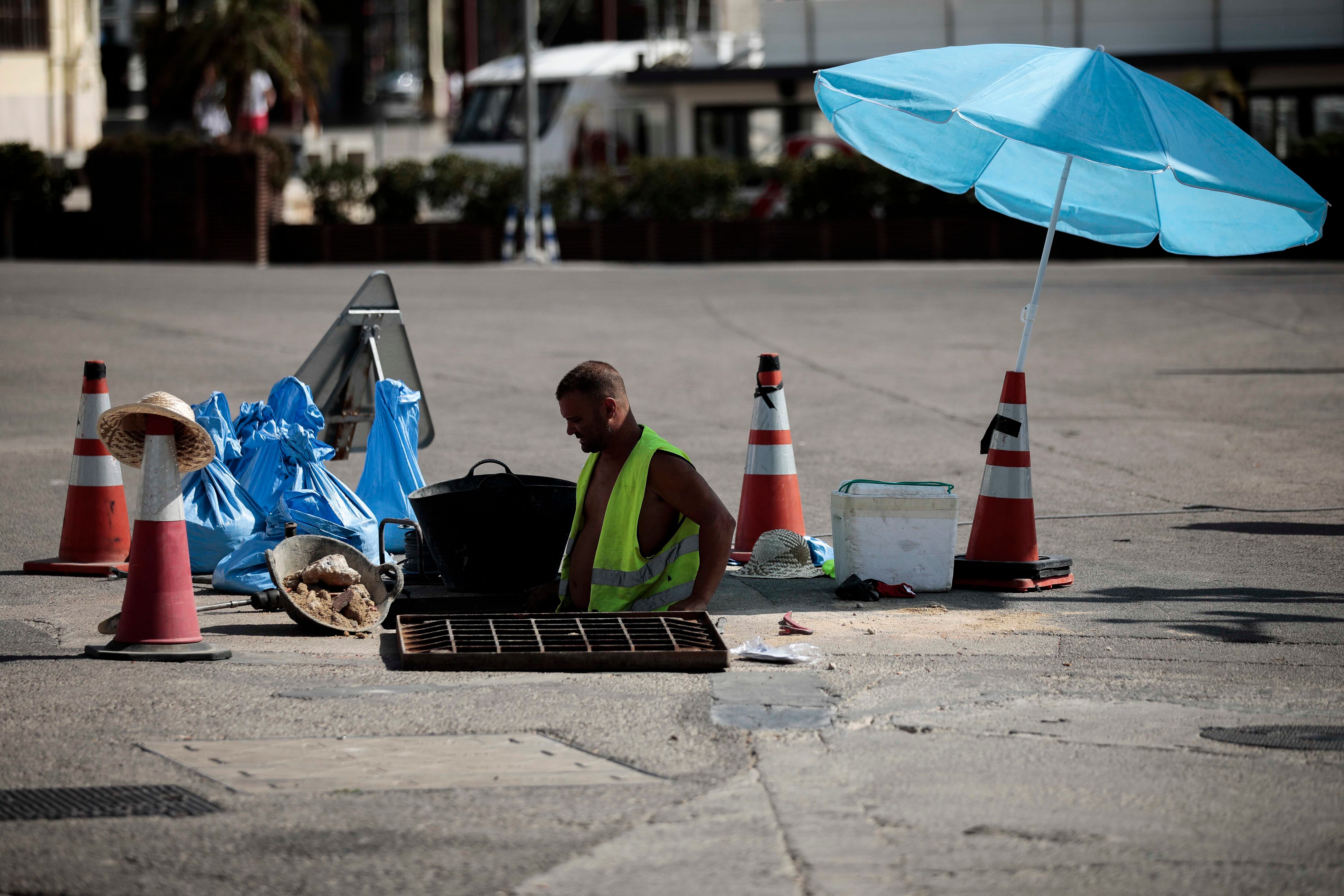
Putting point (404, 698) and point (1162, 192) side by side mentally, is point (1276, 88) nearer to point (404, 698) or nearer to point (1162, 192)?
point (1162, 192)

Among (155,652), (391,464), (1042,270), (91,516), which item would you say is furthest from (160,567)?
(1042,270)

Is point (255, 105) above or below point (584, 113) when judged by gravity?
above

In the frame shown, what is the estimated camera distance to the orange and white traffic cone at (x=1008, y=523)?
7215 millimetres

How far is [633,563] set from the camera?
6.33 metres

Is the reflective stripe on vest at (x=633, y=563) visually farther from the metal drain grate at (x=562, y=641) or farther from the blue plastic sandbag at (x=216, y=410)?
the blue plastic sandbag at (x=216, y=410)

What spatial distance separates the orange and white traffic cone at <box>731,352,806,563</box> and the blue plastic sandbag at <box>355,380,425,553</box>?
5.40 feet

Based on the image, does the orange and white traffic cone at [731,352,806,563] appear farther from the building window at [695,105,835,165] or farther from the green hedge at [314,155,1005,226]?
the building window at [695,105,835,165]

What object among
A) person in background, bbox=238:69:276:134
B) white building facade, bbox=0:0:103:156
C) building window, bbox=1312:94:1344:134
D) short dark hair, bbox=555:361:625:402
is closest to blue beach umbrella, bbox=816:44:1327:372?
short dark hair, bbox=555:361:625:402

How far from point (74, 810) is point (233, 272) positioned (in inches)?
954

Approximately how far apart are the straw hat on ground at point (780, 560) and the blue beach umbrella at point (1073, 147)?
1349 millimetres

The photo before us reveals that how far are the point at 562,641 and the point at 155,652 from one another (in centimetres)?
144

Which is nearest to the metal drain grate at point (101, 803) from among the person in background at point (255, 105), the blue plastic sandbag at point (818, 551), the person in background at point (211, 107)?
the blue plastic sandbag at point (818, 551)

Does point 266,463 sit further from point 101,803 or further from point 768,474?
point 101,803

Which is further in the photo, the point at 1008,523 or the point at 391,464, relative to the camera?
the point at 391,464
